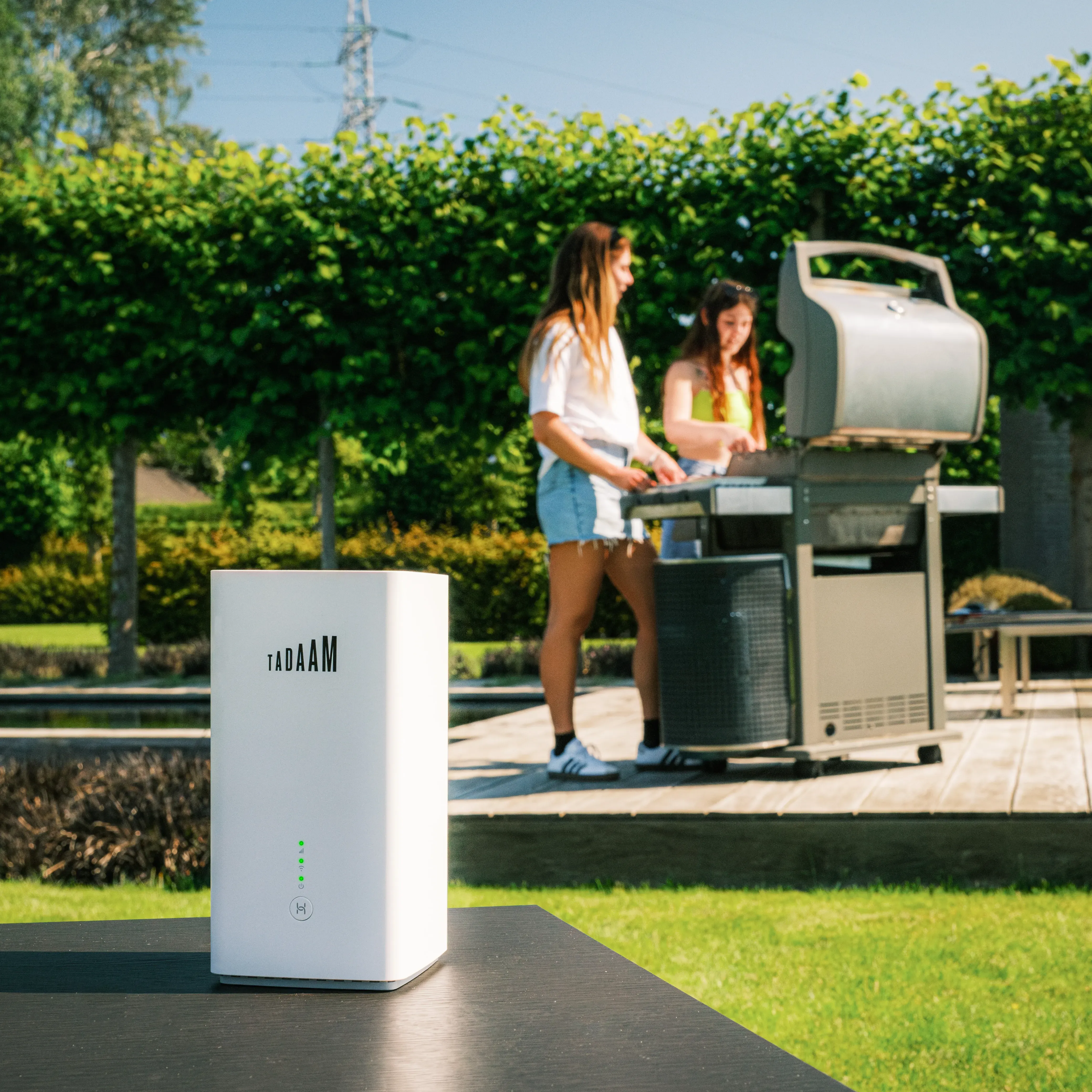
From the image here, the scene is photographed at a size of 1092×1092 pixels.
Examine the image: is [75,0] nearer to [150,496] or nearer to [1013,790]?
[150,496]

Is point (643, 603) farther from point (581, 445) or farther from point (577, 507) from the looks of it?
point (581, 445)

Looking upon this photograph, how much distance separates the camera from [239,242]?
11.4 meters

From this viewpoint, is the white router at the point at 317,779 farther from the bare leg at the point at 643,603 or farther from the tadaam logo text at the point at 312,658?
the bare leg at the point at 643,603

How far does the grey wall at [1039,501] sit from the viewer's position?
11102 millimetres

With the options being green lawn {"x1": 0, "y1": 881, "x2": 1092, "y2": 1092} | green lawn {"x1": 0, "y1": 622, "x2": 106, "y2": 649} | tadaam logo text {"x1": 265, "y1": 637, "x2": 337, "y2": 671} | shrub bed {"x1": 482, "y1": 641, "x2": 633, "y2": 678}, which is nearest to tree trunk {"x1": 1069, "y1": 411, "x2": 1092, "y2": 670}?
shrub bed {"x1": 482, "y1": 641, "x2": 633, "y2": 678}

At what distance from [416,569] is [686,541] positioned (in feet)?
38.1

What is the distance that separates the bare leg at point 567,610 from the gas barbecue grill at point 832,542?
0.21 meters

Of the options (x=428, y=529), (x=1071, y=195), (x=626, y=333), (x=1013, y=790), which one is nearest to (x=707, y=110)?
(x=626, y=333)

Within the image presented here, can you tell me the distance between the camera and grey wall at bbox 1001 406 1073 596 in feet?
36.4

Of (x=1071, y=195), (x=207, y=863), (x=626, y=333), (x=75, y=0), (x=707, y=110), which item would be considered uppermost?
(x=75, y=0)

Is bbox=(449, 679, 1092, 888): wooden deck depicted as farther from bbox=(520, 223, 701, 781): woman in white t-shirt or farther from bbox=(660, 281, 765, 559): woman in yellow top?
bbox=(660, 281, 765, 559): woman in yellow top

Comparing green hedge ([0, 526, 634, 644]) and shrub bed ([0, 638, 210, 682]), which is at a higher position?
green hedge ([0, 526, 634, 644])

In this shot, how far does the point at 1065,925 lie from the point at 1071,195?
763cm

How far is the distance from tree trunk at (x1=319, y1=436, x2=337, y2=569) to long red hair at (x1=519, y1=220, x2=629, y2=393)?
24.6ft
